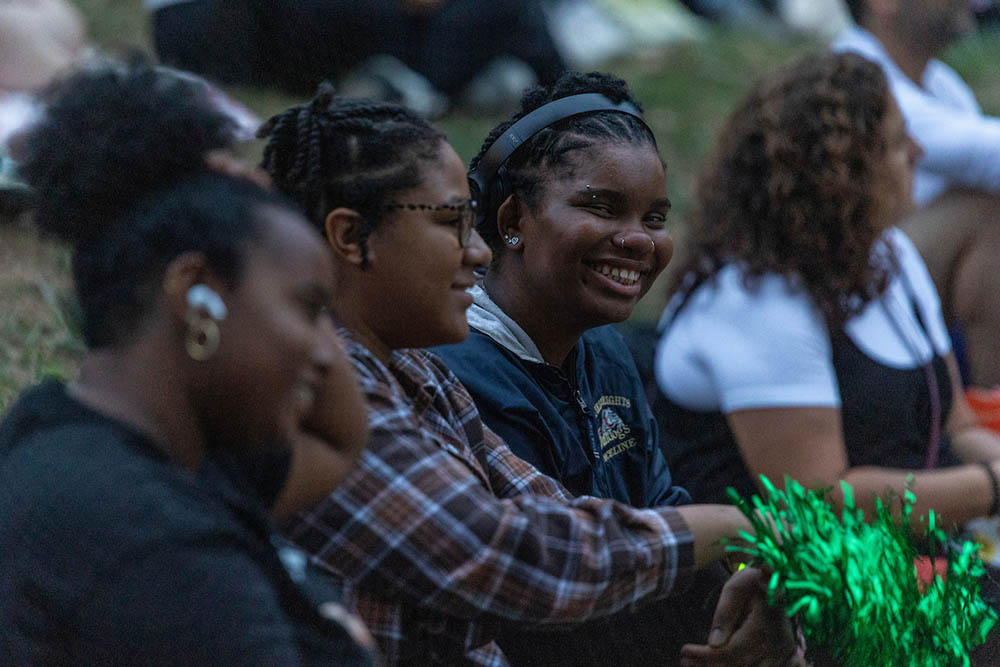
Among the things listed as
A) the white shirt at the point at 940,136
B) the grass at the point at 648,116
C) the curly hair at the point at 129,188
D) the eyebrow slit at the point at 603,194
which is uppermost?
the curly hair at the point at 129,188

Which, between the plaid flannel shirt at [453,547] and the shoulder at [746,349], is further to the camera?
the shoulder at [746,349]

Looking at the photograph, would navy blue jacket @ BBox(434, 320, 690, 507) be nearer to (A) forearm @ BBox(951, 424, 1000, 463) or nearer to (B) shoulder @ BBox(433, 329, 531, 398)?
(B) shoulder @ BBox(433, 329, 531, 398)

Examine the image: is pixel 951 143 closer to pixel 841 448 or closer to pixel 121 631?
pixel 841 448

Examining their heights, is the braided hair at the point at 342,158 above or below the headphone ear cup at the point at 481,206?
above

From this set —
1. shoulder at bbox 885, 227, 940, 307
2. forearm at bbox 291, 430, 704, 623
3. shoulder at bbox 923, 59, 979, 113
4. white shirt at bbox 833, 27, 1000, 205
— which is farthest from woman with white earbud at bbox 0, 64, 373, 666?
shoulder at bbox 923, 59, 979, 113

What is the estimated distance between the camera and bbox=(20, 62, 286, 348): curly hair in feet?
4.45

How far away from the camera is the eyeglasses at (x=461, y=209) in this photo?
189 cm

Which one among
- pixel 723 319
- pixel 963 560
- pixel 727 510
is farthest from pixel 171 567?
pixel 723 319

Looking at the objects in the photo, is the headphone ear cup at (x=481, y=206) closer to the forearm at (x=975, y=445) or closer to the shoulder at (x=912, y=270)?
the shoulder at (x=912, y=270)

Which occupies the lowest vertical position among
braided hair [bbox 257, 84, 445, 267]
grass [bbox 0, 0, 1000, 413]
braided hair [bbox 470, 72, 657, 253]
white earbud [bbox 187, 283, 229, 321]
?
grass [bbox 0, 0, 1000, 413]

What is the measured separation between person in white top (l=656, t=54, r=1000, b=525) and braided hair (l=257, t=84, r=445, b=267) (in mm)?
1527

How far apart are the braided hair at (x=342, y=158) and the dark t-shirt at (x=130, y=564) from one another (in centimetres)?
59

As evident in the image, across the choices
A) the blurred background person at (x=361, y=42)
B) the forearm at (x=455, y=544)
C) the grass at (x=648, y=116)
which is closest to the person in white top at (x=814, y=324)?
the forearm at (x=455, y=544)

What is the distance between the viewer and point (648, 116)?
750cm
